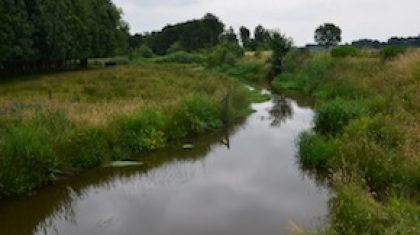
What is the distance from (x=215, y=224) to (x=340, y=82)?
21.2 m

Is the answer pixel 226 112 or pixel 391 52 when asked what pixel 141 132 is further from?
pixel 391 52

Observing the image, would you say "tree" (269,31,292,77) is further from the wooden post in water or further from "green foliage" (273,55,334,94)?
the wooden post in water

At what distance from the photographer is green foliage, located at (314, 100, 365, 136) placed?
16688 mm

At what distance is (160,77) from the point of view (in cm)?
3778

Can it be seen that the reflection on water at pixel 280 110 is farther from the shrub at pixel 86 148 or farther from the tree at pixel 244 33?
the tree at pixel 244 33

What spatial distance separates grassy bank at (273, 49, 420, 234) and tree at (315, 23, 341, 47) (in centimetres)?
7157

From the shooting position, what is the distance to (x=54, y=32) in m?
44.4

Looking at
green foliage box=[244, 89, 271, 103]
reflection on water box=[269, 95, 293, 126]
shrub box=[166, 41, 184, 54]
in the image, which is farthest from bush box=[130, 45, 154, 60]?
reflection on water box=[269, 95, 293, 126]

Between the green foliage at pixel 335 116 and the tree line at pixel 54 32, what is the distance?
1063 inches

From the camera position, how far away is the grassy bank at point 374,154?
27.8ft

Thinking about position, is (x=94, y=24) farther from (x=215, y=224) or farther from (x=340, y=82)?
(x=215, y=224)

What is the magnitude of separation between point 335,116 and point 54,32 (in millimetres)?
33093

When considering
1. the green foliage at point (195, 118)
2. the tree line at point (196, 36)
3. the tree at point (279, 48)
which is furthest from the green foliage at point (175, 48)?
the green foliage at point (195, 118)

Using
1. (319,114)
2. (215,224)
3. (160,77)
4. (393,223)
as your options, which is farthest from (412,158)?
(160,77)
